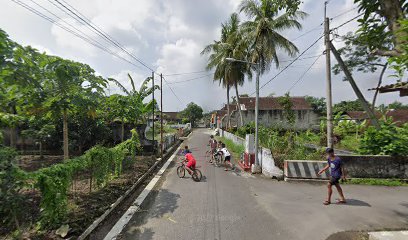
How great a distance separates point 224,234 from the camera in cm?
487

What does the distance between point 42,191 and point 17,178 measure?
0.89m

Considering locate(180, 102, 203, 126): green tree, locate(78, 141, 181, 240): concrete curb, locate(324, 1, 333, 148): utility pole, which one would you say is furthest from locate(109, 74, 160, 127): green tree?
locate(180, 102, 203, 126): green tree

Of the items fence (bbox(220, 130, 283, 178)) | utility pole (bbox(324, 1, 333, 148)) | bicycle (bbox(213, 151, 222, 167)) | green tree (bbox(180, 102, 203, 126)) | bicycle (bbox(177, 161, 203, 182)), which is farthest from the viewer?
green tree (bbox(180, 102, 203, 126))

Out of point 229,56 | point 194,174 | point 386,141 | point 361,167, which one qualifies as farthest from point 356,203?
point 229,56

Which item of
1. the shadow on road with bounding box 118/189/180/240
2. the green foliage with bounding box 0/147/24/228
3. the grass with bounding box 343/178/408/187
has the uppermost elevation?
the green foliage with bounding box 0/147/24/228

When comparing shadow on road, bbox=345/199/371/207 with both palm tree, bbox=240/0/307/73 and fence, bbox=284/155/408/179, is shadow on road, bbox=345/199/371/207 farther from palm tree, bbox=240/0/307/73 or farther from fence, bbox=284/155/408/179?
palm tree, bbox=240/0/307/73

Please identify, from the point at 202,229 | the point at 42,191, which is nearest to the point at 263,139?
the point at 202,229

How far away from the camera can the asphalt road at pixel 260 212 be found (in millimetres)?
5000

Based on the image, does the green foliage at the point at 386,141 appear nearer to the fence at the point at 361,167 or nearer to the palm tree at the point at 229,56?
the fence at the point at 361,167

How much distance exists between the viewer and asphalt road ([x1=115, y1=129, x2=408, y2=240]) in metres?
Result: 5.00

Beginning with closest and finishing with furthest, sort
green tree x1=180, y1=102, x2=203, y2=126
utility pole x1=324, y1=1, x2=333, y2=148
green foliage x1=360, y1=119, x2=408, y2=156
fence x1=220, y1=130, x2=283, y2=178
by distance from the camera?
green foliage x1=360, y1=119, x2=408, y2=156, fence x1=220, y1=130, x2=283, y2=178, utility pole x1=324, y1=1, x2=333, y2=148, green tree x1=180, y1=102, x2=203, y2=126

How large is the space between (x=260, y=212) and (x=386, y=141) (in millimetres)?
7661

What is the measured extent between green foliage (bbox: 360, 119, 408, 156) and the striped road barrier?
290cm

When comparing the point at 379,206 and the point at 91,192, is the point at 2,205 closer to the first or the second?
the point at 91,192
